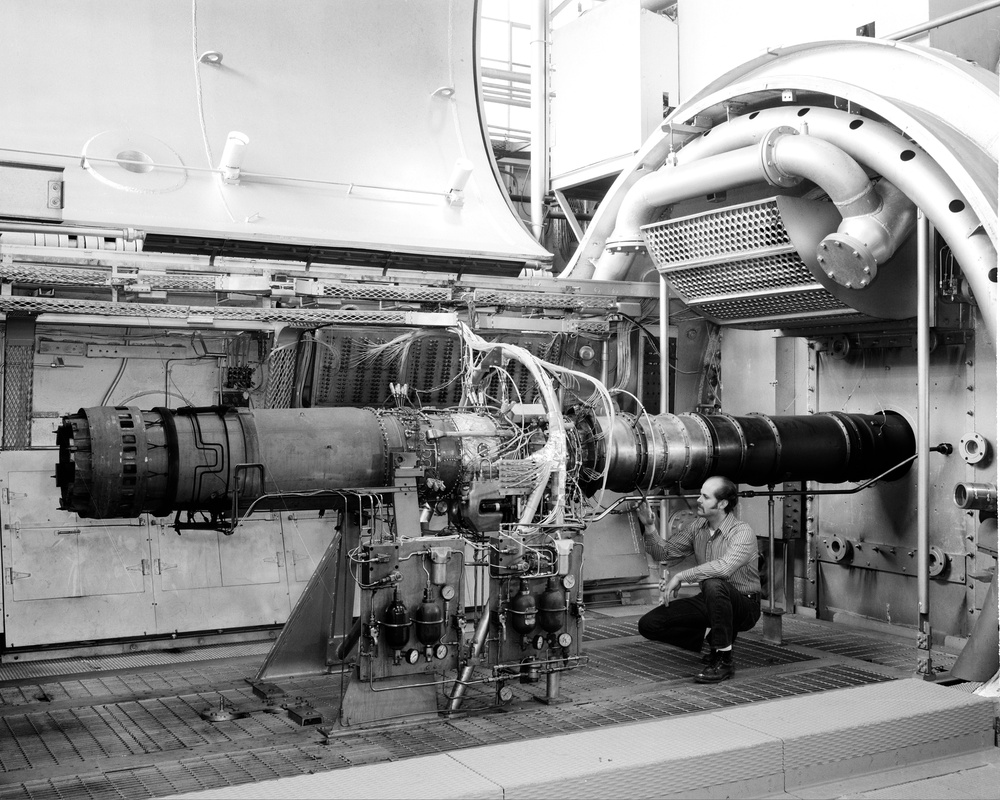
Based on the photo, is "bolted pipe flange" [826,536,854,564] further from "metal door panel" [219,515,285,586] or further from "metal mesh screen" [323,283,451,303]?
"metal door panel" [219,515,285,586]

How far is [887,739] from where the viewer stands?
379cm

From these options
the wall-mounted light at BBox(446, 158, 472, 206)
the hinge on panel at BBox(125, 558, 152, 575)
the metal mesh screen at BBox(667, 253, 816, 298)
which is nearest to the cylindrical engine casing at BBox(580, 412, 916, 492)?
the metal mesh screen at BBox(667, 253, 816, 298)

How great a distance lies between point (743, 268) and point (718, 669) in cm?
207

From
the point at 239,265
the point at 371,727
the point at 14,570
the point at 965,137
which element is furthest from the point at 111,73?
the point at 965,137

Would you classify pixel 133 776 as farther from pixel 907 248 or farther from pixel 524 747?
pixel 907 248

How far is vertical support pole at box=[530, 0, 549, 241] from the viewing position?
8.16m

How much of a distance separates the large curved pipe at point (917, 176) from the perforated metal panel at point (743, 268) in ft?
1.44

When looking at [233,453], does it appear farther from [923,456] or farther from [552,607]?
[923,456]

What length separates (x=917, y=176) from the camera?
4.62 m

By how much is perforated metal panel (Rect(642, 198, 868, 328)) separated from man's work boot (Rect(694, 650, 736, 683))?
1885 mm

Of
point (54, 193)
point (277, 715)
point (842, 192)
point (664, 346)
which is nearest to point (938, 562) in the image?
point (664, 346)

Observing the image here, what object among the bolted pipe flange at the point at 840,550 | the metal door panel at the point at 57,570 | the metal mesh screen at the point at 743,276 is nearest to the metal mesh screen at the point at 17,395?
the metal door panel at the point at 57,570

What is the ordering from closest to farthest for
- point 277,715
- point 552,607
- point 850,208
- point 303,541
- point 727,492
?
1. point 277,715
2. point 552,607
3. point 850,208
4. point 727,492
5. point 303,541

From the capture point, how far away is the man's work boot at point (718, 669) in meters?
4.93
